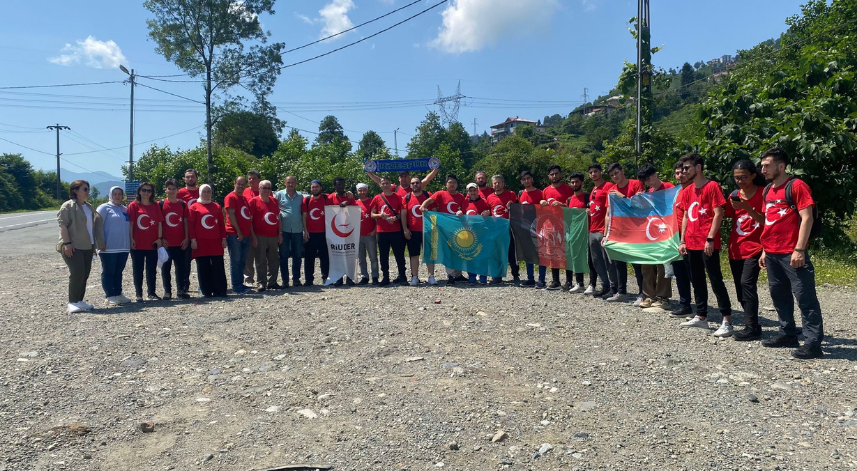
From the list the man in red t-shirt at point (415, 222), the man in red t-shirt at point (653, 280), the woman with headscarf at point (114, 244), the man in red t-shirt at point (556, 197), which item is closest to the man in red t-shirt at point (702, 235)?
the man in red t-shirt at point (653, 280)

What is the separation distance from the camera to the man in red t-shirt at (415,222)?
10570 millimetres

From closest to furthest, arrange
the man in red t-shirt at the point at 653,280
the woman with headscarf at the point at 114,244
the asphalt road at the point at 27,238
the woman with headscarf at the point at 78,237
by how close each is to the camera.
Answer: the man in red t-shirt at the point at 653,280 → the woman with headscarf at the point at 78,237 → the woman with headscarf at the point at 114,244 → the asphalt road at the point at 27,238

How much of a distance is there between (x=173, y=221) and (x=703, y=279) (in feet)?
25.8

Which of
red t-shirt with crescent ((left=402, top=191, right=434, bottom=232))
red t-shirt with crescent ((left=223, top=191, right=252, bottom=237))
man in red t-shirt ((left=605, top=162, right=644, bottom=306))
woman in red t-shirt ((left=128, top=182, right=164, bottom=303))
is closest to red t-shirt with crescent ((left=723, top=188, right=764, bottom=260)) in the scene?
man in red t-shirt ((left=605, top=162, right=644, bottom=306))

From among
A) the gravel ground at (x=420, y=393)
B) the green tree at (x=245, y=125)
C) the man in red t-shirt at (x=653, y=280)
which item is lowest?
the gravel ground at (x=420, y=393)

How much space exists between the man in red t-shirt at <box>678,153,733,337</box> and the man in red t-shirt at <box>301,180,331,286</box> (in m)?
6.20

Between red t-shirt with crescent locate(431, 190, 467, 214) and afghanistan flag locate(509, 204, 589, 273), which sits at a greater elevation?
red t-shirt with crescent locate(431, 190, 467, 214)

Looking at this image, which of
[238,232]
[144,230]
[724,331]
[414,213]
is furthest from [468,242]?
[144,230]

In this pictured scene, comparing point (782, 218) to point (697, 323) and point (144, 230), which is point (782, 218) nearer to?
point (697, 323)

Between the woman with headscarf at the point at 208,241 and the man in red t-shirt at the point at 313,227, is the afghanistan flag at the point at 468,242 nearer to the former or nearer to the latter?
the man in red t-shirt at the point at 313,227

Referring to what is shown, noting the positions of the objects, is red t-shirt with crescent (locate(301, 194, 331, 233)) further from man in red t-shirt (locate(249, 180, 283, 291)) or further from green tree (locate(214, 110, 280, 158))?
green tree (locate(214, 110, 280, 158))

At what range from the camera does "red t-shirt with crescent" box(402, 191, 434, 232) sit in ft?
34.8

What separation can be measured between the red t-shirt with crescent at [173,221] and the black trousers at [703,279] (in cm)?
757

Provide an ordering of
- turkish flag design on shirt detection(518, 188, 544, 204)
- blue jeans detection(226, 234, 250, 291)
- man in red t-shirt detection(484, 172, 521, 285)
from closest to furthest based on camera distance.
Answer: blue jeans detection(226, 234, 250, 291) → turkish flag design on shirt detection(518, 188, 544, 204) → man in red t-shirt detection(484, 172, 521, 285)
